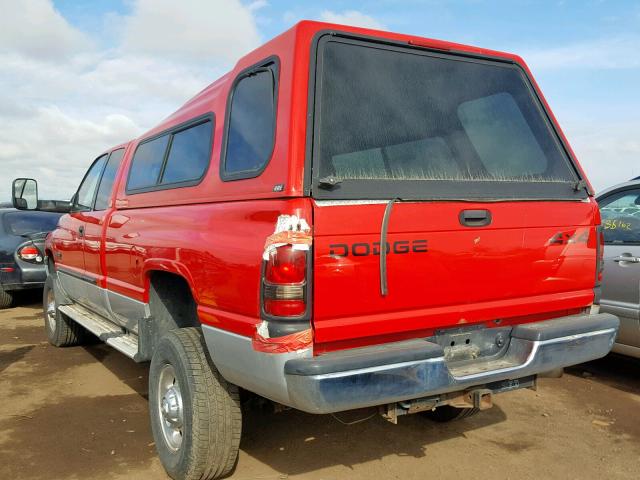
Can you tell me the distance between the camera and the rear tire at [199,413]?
2.93m

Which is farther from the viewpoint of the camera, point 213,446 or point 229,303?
point 213,446

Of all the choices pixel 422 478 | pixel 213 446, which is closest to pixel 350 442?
pixel 422 478

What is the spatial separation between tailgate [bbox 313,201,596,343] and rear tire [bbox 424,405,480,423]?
1156 millimetres

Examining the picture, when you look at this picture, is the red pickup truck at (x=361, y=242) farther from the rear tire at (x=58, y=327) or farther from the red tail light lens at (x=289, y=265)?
the rear tire at (x=58, y=327)

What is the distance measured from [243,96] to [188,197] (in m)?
0.68

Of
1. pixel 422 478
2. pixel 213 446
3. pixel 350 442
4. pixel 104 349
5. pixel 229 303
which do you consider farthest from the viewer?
pixel 104 349

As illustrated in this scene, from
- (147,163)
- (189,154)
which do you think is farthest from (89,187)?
(189,154)

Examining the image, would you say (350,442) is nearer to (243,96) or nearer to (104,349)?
(243,96)

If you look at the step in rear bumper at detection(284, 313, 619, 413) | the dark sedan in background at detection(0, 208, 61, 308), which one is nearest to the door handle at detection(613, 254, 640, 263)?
the step in rear bumper at detection(284, 313, 619, 413)

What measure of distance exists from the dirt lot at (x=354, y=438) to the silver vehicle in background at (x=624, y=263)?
1.82 ft

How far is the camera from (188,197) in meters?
3.31

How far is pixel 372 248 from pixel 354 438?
1778 mm

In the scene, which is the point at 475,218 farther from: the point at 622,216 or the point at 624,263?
the point at 622,216

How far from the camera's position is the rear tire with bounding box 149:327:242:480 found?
2.93 metres
